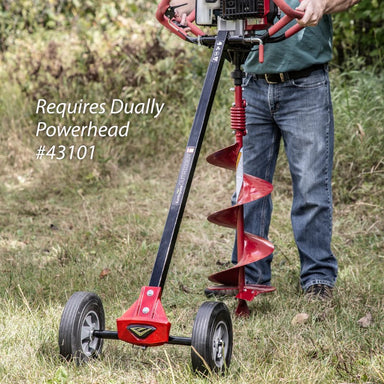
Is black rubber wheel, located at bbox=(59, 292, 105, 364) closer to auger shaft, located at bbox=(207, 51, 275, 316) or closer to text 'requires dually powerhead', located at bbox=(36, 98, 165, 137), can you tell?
auger shaft, located at bbox=(207, 51, 275, 316)

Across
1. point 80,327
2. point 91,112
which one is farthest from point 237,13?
point 91,112

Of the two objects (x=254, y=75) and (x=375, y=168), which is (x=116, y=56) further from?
(x=254, y=75)

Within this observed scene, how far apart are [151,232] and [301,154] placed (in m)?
1.60

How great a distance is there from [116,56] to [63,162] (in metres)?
1.54

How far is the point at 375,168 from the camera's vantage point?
199 inches

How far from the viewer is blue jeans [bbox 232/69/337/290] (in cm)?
327

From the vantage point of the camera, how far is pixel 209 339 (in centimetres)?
233

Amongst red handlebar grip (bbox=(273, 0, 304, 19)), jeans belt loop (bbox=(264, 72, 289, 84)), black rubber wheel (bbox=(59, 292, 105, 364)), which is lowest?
black rubber wheel (bbox=(59, 292, 105, 364))

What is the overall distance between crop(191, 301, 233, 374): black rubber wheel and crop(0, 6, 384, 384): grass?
0.06 metres

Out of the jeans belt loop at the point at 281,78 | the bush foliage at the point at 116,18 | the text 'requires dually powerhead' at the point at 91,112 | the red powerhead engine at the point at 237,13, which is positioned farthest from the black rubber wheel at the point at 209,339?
the bush foliage at the point at 116,18

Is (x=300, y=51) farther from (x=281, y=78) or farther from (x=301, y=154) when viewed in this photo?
(x=301, y=154)

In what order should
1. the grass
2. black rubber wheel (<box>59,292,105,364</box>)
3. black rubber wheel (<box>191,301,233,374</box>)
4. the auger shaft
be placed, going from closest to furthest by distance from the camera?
black rubber wheel (<box>191,301,233,374</box>), black rubber wheel (<box>59,292,105,364</box>), the grass, the auger shaft

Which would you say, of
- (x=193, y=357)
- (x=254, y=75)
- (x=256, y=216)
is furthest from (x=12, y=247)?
(x=193, y=357)

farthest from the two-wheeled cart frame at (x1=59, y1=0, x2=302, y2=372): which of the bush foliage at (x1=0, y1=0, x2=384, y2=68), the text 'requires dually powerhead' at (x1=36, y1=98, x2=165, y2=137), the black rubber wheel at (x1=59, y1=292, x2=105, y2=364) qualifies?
the bush foliage at (x1=0, y1=0, x2=384, y2=68)
